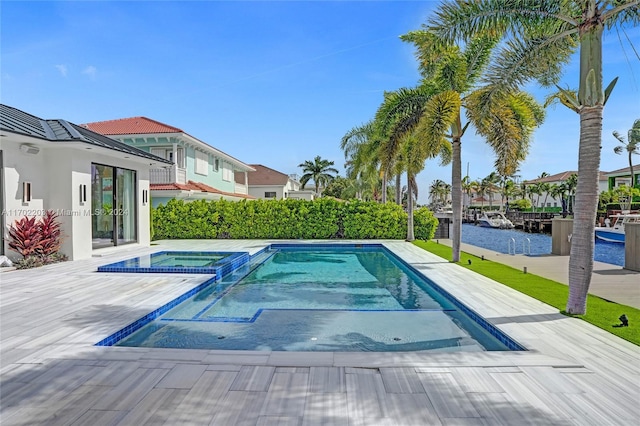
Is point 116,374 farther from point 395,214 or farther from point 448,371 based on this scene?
point 395,214

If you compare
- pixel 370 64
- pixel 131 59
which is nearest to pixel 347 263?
pixel 370 64

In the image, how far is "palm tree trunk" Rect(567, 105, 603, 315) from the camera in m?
5.44

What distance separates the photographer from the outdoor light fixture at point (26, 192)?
33.2 ft

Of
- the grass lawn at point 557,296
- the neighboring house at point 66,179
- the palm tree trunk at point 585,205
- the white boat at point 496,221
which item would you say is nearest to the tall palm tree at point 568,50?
the palm tree trunk at point 585,205

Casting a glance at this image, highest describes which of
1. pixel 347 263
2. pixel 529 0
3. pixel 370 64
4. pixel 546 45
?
pixel 370 64

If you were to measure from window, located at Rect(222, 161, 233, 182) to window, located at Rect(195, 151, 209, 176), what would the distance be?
3087mm

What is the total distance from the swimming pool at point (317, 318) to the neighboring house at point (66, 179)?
5.27 m

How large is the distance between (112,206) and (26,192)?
3.47 m

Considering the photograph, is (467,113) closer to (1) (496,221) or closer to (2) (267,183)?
(2) (267,183)

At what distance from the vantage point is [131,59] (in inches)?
623

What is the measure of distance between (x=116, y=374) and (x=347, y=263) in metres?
9.83

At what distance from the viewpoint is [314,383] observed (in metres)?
3.52

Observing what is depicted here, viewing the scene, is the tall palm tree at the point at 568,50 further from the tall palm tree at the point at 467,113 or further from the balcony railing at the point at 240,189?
the balcony railing at the point at 240,189

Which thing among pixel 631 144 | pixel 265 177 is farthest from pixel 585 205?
pixel 631 144
